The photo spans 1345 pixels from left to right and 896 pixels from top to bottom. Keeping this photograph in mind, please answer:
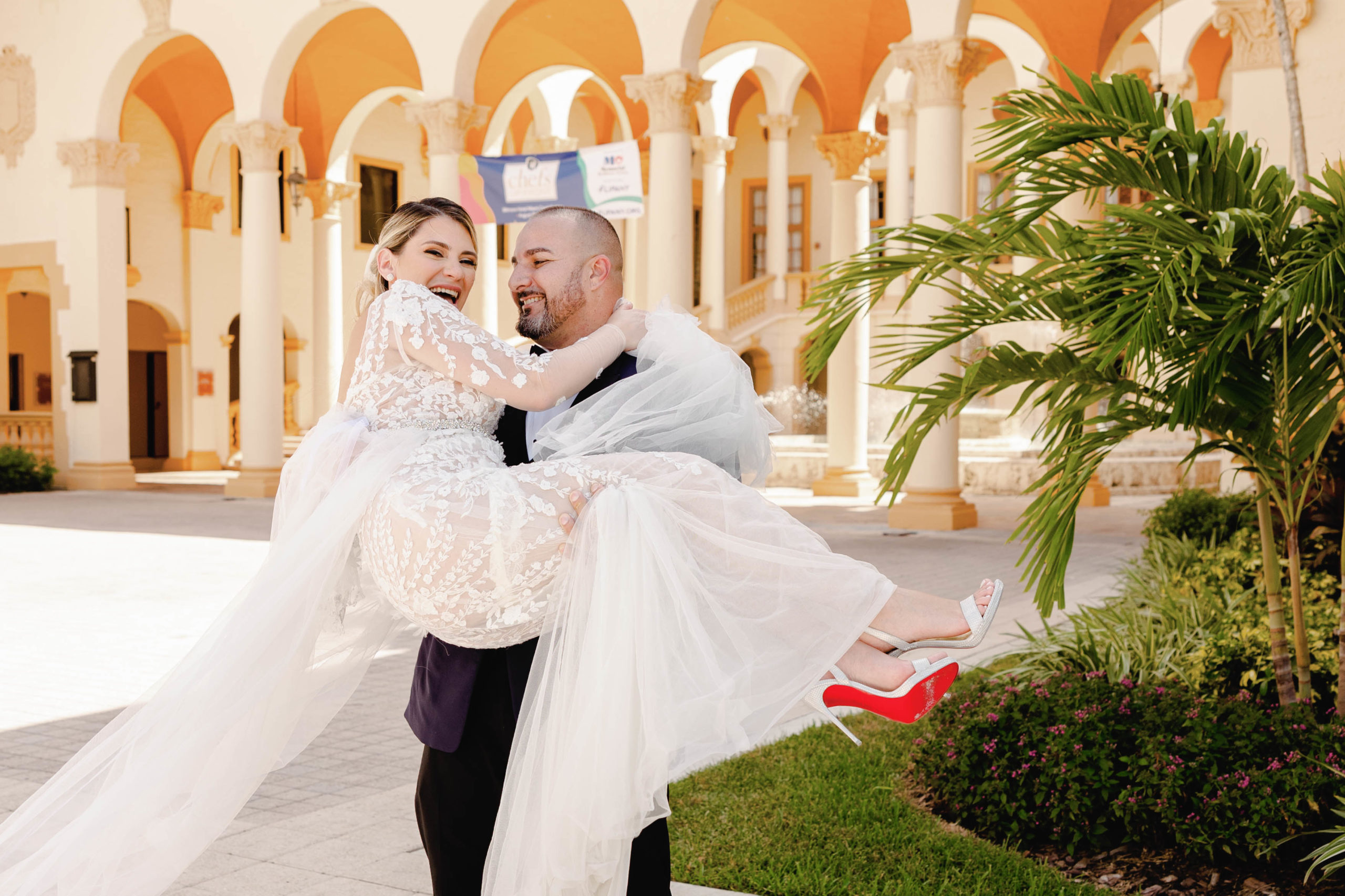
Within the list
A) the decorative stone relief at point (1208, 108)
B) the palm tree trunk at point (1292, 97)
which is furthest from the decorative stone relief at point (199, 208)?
the palm tree trunk at point (1292, 97)

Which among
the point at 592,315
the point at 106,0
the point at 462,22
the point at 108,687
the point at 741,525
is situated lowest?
the point at 108,687

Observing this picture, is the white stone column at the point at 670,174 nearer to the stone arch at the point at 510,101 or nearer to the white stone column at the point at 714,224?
the stone arch at the point at 510,101

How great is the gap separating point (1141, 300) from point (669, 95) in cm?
1235

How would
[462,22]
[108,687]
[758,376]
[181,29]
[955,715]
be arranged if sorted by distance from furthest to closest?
[758,376], [181,29], [462,22], [108,687], [955,715]

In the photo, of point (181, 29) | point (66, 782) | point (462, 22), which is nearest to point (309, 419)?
point (181, 29)

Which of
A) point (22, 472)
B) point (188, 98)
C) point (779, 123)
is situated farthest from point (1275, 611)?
point (188, 98)

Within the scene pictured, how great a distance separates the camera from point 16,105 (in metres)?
21.3

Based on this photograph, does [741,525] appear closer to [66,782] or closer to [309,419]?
[66,782]

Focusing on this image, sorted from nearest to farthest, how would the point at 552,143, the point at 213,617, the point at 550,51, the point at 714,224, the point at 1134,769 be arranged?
1. the point at 1134,769
2. the point at 213,617
3. the point at 550,51
4. the point at 552,143
5. the point at 714,224

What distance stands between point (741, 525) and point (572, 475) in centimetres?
38

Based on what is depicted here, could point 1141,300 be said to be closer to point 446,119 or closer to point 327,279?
point 446,119

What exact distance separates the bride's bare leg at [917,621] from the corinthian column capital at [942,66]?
39.8ft

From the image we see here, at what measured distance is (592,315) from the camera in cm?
294

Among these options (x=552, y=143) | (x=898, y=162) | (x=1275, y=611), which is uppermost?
(x=552, y=143)
